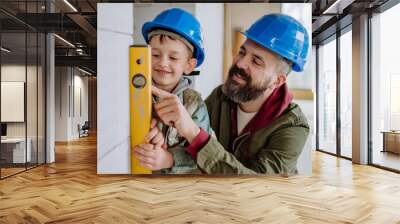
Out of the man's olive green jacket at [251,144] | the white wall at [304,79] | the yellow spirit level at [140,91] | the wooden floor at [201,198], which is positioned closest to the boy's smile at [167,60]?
the yellow spirit level at [140,91]

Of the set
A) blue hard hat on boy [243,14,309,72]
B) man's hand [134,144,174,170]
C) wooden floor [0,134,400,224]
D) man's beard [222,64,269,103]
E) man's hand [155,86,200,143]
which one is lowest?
wooden floor [0,134,400,224]

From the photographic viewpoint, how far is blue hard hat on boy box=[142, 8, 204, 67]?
5.48 m

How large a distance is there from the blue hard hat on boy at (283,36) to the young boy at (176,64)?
0.83m

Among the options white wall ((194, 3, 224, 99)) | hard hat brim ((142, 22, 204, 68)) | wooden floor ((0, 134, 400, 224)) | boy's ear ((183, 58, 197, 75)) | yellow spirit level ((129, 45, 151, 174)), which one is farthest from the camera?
white wall ((194, 3, 224, 99))

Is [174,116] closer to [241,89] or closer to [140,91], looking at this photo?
[140,91]

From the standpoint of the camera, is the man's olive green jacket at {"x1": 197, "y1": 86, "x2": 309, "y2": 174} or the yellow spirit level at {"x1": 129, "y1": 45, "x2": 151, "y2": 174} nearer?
the yellow spirit level at {"x1": 129, "y1": 45, "x2": 151, "y2": 174}

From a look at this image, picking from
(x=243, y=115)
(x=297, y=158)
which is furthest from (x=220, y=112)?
(x=297, y=158)

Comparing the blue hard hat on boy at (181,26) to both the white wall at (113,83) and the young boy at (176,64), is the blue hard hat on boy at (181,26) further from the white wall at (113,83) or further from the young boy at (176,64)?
the white wall at (113,83)

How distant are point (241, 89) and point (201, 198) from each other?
5.90 feet

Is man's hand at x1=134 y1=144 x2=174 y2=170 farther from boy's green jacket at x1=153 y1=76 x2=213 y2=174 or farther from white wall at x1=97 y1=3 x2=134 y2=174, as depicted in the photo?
white wall at x1=97 y1=3 x2=134 y2=174

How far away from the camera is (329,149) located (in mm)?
9570

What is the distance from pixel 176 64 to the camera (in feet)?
18.0

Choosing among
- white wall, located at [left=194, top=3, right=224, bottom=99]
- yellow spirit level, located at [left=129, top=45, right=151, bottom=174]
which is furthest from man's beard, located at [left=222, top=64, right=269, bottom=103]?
yellow spirit level, located at [left=129, top=45, right=151, bottom=174]

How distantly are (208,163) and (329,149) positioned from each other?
503 cm
